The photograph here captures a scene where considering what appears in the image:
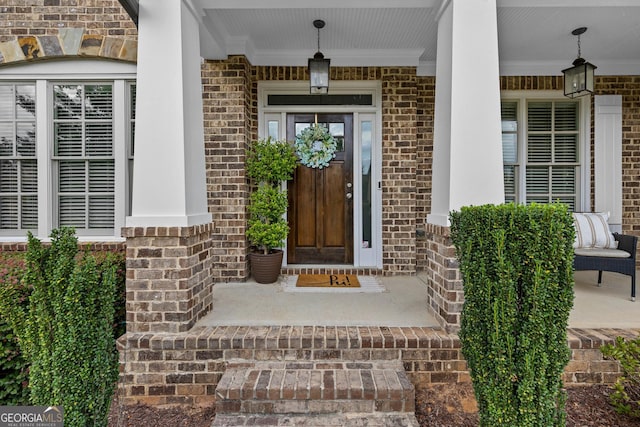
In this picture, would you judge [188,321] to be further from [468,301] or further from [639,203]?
[639,203]

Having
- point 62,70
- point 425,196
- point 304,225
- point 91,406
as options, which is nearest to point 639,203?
point 425,196

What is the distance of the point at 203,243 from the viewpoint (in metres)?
2.88

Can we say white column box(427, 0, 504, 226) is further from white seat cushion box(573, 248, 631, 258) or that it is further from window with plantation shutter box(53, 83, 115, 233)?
window with plantation shutter box(53, 83, 115, 233)

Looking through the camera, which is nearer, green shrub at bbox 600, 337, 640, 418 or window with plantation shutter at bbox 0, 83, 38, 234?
green shrub at bbox 600, 337, 640, 418

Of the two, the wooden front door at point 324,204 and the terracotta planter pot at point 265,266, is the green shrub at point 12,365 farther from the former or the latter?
the wooden front door at point 324,204

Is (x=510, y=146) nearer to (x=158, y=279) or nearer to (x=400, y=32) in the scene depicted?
(x=400, y=32)

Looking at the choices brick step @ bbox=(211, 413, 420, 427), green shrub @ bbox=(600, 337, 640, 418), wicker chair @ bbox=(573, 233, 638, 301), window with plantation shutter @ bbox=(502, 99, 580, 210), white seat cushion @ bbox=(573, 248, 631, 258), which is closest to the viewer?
brick step @ bbox=(211, 413, 420, 427)

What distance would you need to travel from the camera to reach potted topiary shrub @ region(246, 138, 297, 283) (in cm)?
404

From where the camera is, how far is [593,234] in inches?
160

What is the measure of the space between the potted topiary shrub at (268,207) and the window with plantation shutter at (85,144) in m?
1.62

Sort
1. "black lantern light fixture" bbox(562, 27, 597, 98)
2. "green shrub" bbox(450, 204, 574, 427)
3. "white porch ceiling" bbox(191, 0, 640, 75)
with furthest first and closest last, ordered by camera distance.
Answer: "black lantern light fixture" bbox(562, 27, 597, 98) → "white porch ceiling" bbox(191, 0, 640, 75) → "green shrub" bbox(450, 204, 574, 427)

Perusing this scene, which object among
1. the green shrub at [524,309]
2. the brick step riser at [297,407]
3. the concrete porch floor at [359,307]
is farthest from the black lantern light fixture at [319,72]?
the brick step riser at [297,407]

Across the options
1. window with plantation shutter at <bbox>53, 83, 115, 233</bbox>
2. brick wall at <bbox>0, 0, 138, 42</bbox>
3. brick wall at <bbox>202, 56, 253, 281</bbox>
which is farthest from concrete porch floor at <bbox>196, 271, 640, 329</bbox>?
brick wall at <bbox>0, 0, 138, 42</bbox>

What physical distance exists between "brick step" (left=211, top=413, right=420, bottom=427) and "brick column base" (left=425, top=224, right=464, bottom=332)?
748 mm
